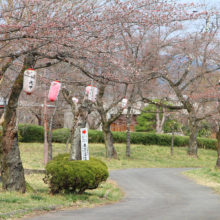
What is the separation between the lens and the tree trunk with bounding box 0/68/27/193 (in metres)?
10.1

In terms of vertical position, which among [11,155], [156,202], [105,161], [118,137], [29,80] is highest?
[29,80]

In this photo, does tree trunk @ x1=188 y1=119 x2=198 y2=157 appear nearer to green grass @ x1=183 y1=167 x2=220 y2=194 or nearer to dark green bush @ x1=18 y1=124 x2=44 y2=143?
green grass @ x1=183 y1=167 x2=220 y2=194

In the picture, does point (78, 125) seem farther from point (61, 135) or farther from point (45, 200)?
point (61, 135)

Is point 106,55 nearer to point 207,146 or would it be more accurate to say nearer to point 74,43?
point 74,43

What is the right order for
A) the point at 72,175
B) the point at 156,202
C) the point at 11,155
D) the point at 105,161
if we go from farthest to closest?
the point at 105,161 → the point at 156,202 → the point at 72,175 → the point at 11,155

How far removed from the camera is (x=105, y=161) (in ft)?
84.2

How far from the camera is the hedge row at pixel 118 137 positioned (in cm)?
3312

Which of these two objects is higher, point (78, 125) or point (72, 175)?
point (78, 125)

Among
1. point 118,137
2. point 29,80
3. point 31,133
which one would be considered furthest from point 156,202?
point 31,133

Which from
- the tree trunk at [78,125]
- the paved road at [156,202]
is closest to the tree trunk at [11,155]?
the paved road at [156,202]

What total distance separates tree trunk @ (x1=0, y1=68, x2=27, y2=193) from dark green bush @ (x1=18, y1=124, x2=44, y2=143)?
23077 mm

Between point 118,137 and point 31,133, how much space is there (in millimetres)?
9182

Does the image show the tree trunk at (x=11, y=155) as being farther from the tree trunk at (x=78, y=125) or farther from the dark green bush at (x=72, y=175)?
the tree trunk at (x=78, y=125)

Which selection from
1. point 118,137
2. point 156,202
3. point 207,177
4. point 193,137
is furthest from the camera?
point 118,137
